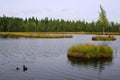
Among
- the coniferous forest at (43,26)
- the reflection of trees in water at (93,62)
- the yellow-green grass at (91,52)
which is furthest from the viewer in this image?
the coniferous forest at (43,26)

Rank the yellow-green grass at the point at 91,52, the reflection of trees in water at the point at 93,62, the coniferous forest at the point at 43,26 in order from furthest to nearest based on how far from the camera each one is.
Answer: the coniferous forest at the point at 43,26 < the yellow-green grass at the point at 91,52 < the reflection of trees in water at the point at 93,62

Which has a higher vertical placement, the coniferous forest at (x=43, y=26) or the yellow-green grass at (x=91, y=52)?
the coniferous forest at (x=43, y=26)

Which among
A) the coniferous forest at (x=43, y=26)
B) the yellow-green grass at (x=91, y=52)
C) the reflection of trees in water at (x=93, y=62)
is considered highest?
the coniferous forest at (x=43, y=26)

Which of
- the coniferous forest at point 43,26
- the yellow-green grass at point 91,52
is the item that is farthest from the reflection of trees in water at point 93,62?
the coniferous forest at point 43,26

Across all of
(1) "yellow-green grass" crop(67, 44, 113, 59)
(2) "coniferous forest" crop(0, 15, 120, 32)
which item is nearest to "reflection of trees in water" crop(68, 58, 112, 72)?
(1) "yellow-green grass" crop(67, 44, 113, 59)

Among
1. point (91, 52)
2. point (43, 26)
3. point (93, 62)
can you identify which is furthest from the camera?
point (43, 26)

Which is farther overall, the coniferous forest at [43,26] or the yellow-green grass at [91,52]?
the coniferous forest at [43,26]

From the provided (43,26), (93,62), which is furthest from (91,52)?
(43,26)

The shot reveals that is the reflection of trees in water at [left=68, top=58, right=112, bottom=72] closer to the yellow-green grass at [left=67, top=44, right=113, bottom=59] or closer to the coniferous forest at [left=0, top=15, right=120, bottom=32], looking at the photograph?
the yellow-green grass at [left=67, top=44, right=113, bottom=59]

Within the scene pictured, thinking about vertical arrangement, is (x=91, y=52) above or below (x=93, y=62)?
above

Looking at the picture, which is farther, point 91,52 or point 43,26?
point 43,26

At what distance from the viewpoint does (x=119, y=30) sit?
550 ft

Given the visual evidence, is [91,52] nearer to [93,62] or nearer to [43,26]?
[93,62]

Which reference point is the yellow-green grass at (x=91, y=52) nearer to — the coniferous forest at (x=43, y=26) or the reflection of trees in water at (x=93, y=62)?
the reflection of trees in water at (x=93, y=62)
